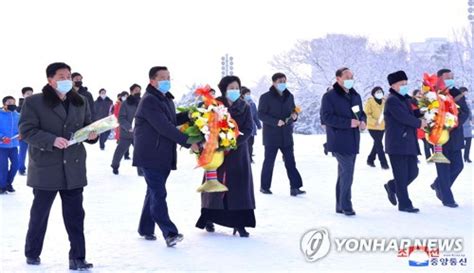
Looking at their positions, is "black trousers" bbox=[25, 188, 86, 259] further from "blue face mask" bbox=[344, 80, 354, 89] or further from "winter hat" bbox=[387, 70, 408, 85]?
"winter hat" bbox=[387, 70, 408, 85]

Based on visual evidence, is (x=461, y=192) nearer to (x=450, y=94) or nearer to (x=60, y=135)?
(x=450, y=94)

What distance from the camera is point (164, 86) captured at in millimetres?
7531

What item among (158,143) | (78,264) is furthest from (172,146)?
(78,264)

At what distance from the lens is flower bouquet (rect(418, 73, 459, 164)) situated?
998 centimetres

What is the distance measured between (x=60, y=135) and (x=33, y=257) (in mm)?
1187

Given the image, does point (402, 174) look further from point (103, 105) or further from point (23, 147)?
point (103, 105)

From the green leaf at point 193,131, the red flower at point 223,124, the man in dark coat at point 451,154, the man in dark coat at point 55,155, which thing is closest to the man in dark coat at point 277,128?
the man in dark coat at point 451,154

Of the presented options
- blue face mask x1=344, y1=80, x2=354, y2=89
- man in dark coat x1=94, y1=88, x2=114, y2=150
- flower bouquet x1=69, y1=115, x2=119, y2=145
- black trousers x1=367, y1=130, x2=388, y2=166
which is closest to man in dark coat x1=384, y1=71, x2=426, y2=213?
blue face mask x1=344, y1=80, x2=354, y2=89

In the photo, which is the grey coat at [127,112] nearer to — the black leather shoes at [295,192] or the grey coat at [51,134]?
the black leather shoes at [295,192]

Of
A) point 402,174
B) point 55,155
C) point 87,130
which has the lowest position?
point 402,174

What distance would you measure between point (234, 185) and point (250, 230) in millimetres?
697

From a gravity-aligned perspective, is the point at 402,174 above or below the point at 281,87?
below

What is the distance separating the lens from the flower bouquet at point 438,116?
9984 millimetres

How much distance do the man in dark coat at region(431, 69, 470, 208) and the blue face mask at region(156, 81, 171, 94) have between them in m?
4.59
